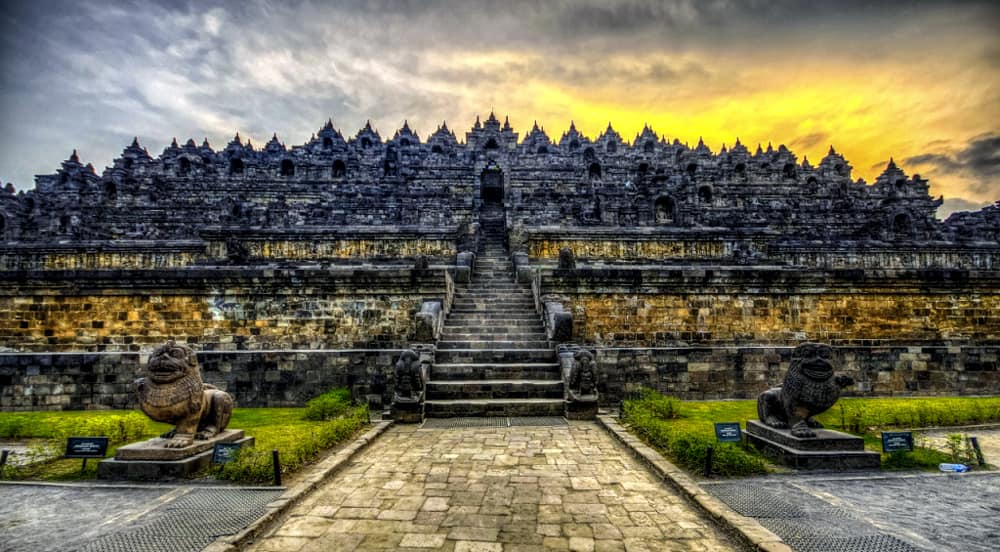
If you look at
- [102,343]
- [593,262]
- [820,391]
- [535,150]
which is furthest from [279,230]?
[535,150]

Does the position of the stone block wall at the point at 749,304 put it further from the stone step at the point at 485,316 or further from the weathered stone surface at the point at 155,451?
the weathered stone surface at the point at 155,451

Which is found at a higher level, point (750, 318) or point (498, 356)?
point (750, 318)

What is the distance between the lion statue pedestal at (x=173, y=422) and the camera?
221 inches

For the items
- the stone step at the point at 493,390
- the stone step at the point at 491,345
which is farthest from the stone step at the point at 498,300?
the stone step at the point at 493,390

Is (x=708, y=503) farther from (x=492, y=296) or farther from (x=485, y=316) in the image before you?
(x=492, y=296)

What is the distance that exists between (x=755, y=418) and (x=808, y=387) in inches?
105

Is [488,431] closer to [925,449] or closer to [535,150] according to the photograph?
[925,449]

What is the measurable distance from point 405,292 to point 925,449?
976 cm

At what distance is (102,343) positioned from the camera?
36.1ft

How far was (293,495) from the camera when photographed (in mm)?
4914

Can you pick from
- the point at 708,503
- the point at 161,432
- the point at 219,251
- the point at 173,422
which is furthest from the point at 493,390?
the point at 219,251

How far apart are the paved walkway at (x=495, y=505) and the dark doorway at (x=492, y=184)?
93.1ft

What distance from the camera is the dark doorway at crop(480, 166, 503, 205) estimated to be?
34.1m

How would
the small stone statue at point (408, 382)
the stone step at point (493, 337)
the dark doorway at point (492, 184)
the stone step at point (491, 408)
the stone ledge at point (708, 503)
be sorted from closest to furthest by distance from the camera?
the stone ledge at point (708, 503), the small stone statue at point (408, 382), the stone step at point (491, 408), the stone step at point (493, 337), the dark doorway at point (492, 184)
